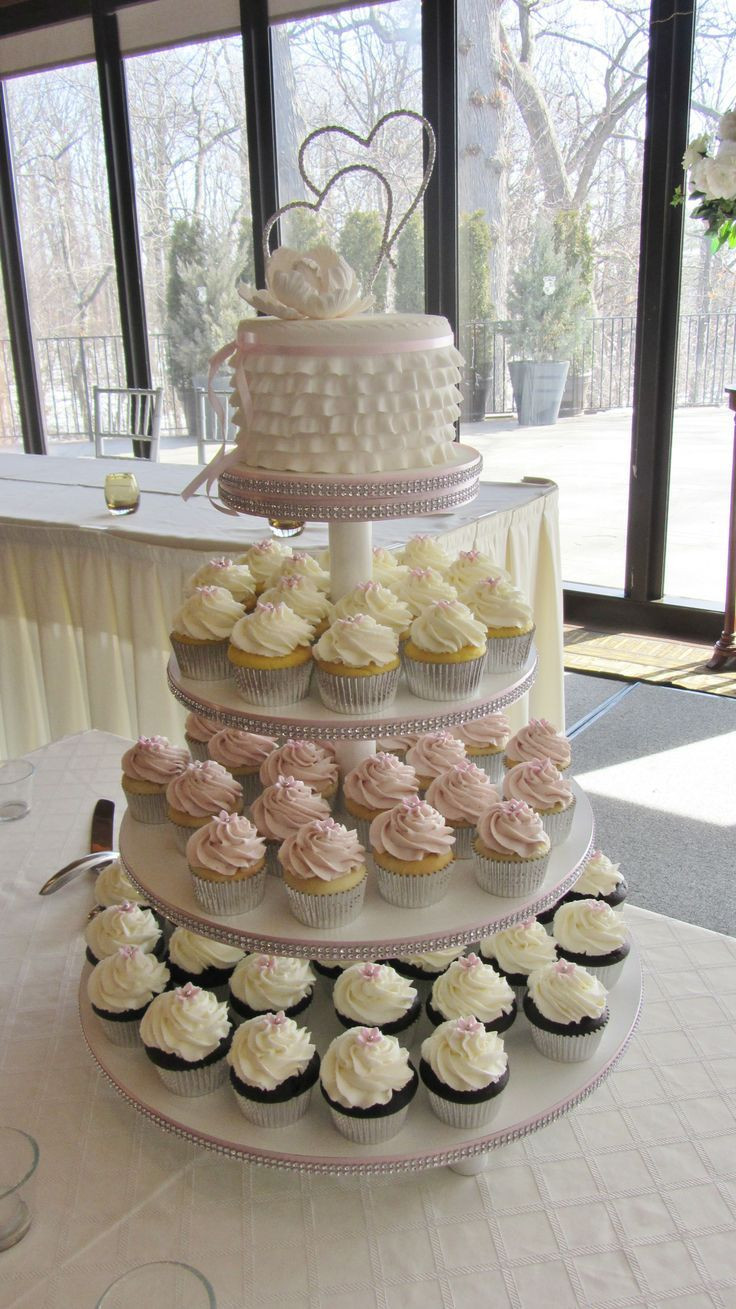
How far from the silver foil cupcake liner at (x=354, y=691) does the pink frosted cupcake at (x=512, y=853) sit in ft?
0.56

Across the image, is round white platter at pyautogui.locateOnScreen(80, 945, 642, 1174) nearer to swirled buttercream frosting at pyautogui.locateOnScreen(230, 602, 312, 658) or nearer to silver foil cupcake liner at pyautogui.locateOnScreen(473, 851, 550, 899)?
silver foil cupcake liner at pyautogui.locateOnScreen(473, 851, 550, 899)

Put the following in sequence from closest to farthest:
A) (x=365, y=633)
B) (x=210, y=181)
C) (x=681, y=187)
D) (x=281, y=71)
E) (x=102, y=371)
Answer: (x=365, y=633)
(x=681, y=187)
(x=281, y=71)
(x=210, y=181)
(x=102, y=371)

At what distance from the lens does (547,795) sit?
1.15 m

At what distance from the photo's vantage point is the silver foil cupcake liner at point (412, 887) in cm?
102

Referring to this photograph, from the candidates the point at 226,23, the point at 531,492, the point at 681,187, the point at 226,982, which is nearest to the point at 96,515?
the point at 531,492

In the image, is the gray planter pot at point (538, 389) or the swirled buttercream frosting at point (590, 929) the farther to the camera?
the gray planter pot at point (538, 389)

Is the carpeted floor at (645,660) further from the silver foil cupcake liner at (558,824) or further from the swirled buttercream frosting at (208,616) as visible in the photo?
the swirled buttercream frosting at (208,616)

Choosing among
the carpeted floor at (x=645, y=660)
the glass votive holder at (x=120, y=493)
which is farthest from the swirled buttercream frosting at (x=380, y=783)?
the carpeted floor at (x=645, y=660)

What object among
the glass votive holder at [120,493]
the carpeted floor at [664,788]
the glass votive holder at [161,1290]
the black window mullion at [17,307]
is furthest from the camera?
the black window mullion at [17,307]

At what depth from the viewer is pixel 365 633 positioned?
1.04 meters

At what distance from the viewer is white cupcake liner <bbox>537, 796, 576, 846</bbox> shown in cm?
114

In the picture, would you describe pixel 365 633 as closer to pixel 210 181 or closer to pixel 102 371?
pixel 210 181

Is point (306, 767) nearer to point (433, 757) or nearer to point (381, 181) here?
point (433, 757)

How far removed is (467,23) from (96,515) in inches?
108
